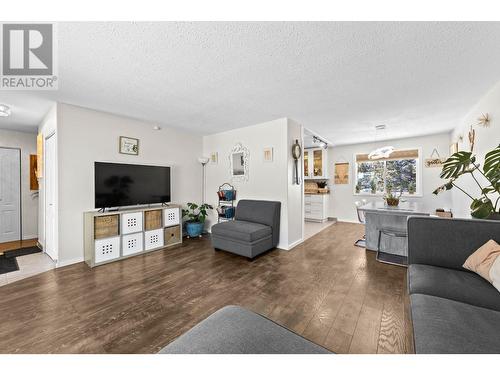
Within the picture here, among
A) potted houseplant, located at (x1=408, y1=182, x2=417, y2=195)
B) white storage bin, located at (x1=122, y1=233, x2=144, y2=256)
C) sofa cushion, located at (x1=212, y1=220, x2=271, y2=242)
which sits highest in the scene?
potted houseplant, located at (x1=408, y1=182, x2=417, y2=195)

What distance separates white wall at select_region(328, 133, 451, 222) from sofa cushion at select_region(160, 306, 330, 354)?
19.7 ft

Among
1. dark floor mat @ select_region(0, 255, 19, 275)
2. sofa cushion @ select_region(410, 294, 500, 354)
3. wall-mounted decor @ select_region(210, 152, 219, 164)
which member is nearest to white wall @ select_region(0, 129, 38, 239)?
dark floor mat @ select_region(0, 255, 19, 275)

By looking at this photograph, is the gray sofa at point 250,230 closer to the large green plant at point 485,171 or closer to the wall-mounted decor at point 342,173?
the large green plant at point 485,171

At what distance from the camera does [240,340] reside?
918mm

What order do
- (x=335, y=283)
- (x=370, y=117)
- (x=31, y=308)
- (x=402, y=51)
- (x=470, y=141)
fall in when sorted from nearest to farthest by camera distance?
(x=402, y=51) < (x=31, y=308) < (x=335, y=283) < (x=470, y=141) < (x=370, y=117)

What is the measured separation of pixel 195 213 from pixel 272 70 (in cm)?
360

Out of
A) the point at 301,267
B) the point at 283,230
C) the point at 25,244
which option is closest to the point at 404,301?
the point at 301,267

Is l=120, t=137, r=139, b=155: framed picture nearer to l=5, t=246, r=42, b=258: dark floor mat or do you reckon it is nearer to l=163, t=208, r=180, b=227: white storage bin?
l=163, t=208, r=180, b=227: white storage bin

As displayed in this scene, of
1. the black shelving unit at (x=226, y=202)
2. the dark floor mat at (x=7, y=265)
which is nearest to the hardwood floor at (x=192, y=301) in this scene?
the dark floor mat at (x=7, y=265)

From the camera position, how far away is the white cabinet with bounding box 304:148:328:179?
6570 mm

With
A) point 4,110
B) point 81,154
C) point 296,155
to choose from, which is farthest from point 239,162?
point 4,110

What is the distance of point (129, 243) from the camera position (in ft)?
11.0
